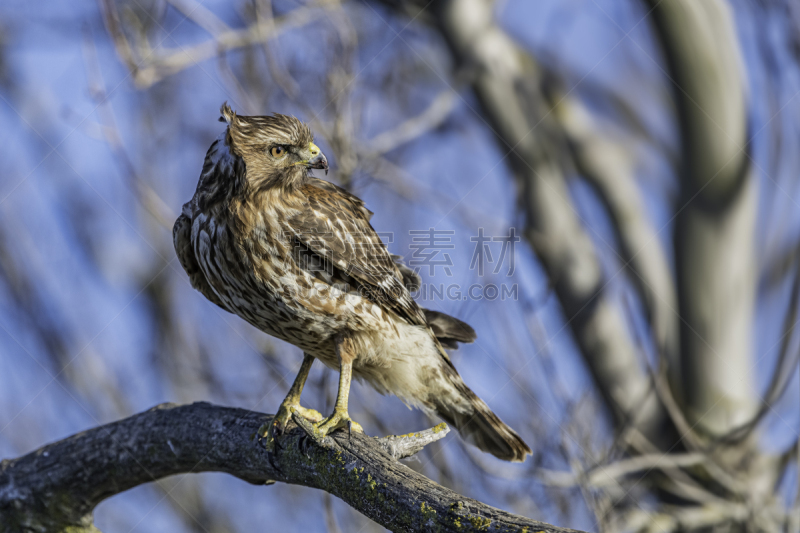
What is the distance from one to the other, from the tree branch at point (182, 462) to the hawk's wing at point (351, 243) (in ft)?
2.84

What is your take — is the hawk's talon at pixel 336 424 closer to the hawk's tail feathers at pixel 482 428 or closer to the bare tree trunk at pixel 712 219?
the hawk's tail feathers at pixel 482 428

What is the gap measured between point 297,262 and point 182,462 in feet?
3.92

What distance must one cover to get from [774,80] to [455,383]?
3.38 meters

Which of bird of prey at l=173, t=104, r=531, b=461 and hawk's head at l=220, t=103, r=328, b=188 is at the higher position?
hawk's head at l=220, t=103, r=328, b=188

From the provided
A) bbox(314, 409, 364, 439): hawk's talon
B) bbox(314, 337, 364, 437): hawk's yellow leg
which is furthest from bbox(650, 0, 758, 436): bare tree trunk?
bbox(314, 409, 364, 439): hawk's talon

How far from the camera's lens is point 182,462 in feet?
10.9

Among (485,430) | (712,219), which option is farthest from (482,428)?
(712,219)

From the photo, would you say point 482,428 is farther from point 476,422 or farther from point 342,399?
point 342,399

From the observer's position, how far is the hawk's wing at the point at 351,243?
10.8ft

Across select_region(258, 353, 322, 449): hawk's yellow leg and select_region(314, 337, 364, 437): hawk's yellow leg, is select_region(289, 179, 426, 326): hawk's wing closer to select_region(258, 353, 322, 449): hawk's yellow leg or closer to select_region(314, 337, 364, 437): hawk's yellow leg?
select_region(314, 337, 364, 437): hawk's yellow leg

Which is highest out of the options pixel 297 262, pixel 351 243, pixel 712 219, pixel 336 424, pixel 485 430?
pixel 712 219

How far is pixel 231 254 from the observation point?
3.13 m

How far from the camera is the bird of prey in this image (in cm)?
313

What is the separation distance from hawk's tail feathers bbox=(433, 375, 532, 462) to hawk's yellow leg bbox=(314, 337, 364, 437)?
824 millimetres
